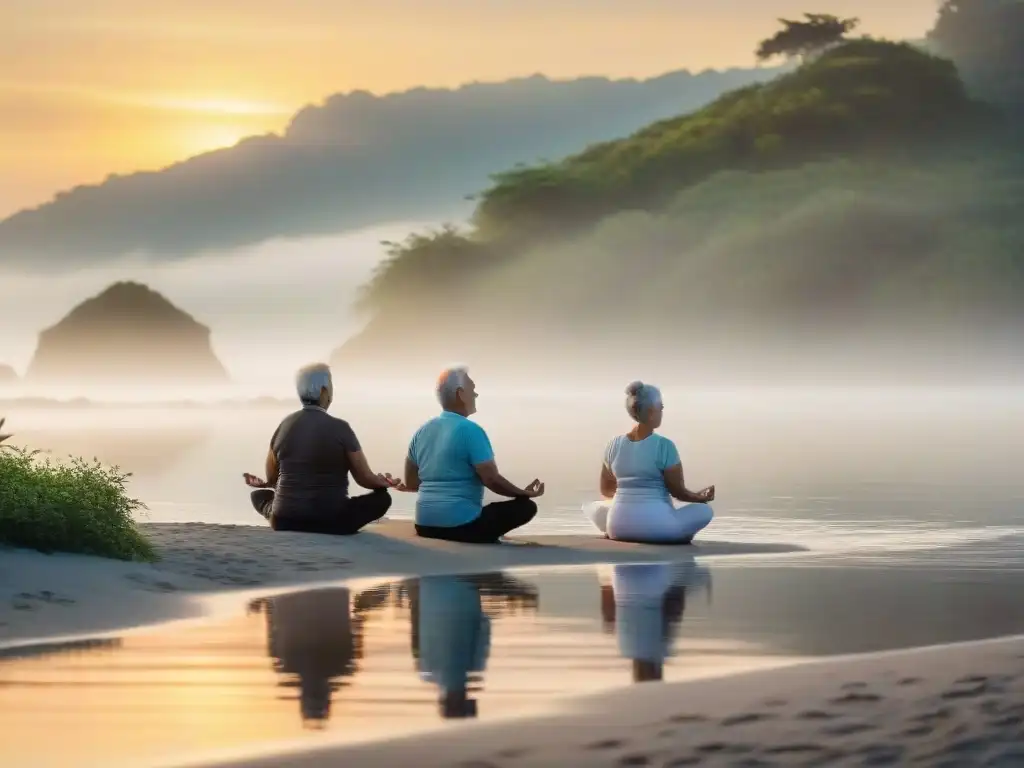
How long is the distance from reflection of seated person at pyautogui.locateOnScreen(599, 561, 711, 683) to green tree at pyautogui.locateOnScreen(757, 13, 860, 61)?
5939 inches

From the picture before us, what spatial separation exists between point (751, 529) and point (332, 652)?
30.8 feet

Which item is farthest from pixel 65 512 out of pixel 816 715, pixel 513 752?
pixel 816 715

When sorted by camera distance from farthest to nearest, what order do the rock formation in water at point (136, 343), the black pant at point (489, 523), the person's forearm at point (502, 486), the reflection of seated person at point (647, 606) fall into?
the rock formation in water at point (136, 343) → the black pant at point (489, 523) → the person's forearm at point (502, 486) → the reflection of seated person at point (647, 606)

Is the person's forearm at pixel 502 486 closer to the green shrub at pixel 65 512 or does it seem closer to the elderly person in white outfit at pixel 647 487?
the elderly person in white outfit at pixel 647 487

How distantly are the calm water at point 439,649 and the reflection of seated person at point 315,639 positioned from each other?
0.05 ft

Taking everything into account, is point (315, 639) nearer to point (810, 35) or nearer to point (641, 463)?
point (641, 463)

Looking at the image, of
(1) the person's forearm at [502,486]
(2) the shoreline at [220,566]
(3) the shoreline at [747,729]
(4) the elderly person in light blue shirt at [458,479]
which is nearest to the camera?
(3) the shoreline at [747,729]

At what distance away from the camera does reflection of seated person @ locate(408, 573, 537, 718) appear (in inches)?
376

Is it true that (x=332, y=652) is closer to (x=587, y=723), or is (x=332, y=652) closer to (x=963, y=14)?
(x=587, y=723)

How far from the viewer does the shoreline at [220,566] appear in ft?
39.3

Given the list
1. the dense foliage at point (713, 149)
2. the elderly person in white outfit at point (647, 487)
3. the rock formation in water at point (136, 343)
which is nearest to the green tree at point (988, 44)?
the dense foliage at point (713, 149)

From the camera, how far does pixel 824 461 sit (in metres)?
34.0

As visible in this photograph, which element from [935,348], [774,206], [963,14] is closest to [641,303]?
[774,206]

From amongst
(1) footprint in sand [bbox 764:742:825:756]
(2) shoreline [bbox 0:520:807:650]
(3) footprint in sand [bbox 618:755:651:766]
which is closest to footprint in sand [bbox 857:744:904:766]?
(1) footprint in sand [bbox 764:742:825:756]
